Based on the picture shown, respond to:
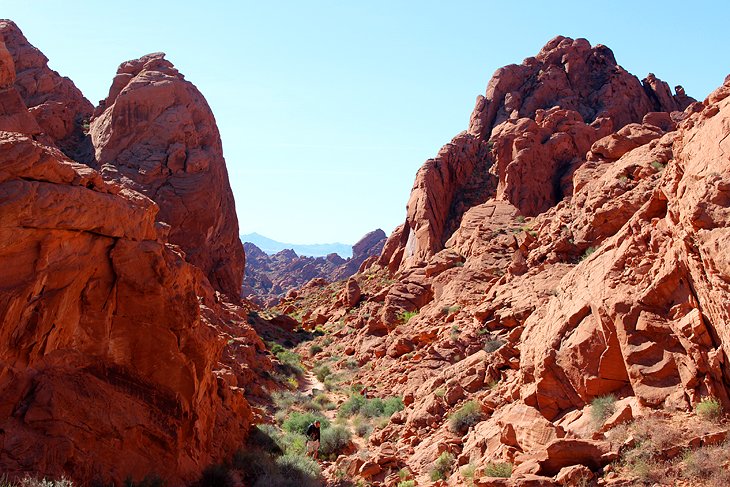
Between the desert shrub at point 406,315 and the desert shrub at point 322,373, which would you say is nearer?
the desert shrub at point 322,373

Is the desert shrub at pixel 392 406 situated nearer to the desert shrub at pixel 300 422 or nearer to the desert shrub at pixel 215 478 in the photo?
the desert shrub at pixel 300 422

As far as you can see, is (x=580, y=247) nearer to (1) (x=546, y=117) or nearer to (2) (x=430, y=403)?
(2) (x=430, y=403)

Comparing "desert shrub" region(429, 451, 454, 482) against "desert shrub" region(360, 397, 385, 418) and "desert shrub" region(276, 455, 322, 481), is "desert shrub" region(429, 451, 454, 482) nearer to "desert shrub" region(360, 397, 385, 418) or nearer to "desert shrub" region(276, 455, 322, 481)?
"desert shrub" region(276, 455, 322, 481)

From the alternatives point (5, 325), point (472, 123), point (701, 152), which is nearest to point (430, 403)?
point (701, 152)

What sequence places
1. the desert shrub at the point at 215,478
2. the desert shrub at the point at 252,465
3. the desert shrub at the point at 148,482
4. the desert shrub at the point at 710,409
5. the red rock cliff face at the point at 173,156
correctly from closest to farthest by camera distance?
the desert shrub at the point at 710,409 → the desert shrub at the point at 148,482 → the desert shrub at the point at 215,478 → the desert shrub at the point at 252,465 → the red rock cliff face at the point at 173,156

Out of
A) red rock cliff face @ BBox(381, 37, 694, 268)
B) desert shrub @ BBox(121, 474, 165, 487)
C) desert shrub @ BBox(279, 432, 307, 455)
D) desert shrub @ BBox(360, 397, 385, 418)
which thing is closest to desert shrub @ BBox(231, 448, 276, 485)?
desert shrub @ BBox(279, 432, 307, 455)

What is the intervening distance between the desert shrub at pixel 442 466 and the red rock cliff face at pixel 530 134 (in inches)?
936

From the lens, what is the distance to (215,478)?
476 inches

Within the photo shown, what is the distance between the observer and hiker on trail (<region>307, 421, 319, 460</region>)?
1580 cm

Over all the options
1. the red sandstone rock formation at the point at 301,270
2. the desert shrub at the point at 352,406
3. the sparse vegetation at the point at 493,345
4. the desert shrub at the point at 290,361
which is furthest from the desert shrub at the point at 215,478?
the red sandstone rock formation at the point at 301,270

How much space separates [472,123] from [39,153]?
148ft

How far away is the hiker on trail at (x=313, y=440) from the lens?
1580cm

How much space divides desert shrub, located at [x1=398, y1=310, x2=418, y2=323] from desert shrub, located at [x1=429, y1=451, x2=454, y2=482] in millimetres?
17038

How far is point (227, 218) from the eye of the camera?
4753cm
